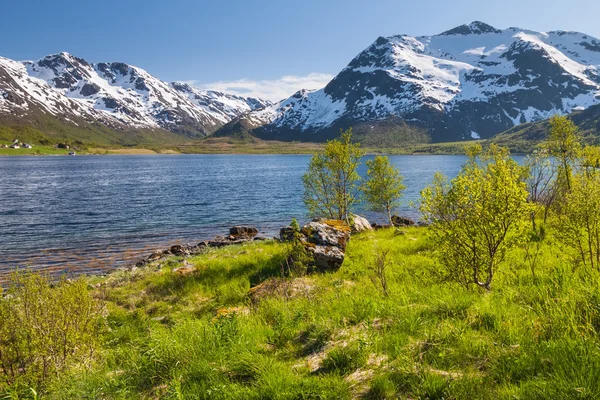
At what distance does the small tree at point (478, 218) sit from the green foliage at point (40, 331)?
10973 mm

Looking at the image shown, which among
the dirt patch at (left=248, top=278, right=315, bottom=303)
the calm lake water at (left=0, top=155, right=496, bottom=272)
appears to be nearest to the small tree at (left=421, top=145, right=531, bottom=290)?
the dirt patch at (left=248, top=278, right=315, bottom=303)

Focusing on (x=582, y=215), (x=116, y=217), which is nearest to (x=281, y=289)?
(x=582, y=215)

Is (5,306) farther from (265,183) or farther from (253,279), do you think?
(265,183)

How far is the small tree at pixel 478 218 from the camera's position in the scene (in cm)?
974

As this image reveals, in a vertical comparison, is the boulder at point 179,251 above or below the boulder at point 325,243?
below

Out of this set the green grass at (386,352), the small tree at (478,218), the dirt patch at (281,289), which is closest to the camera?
the green grass at (386,352)

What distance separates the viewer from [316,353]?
7566mm

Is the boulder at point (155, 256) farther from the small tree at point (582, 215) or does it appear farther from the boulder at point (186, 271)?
the small tree at point (582, 215)

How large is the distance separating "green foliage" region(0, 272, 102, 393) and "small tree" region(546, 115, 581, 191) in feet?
104

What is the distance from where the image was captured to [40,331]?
32.4 ft

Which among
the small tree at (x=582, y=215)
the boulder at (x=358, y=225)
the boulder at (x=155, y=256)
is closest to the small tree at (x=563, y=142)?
the boulder at (x=358, y=225)

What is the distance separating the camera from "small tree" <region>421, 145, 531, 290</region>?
9742 mm

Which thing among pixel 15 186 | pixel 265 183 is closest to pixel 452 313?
pixel 265 183

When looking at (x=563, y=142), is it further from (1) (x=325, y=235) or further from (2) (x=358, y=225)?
(1) (x=325, y=235)
